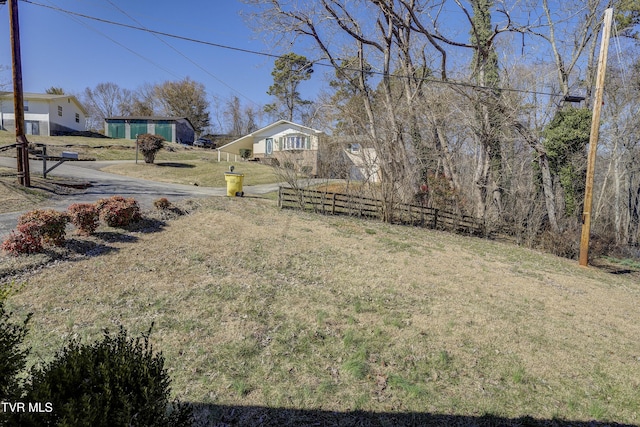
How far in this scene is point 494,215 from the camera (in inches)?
571

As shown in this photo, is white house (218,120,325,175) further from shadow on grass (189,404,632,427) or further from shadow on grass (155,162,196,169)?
shadow on grass (189,404,632,427)

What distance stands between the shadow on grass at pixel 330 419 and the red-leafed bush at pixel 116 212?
5572 millimetres

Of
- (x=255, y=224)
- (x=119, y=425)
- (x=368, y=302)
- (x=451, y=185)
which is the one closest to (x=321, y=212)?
(x=255, y=224)

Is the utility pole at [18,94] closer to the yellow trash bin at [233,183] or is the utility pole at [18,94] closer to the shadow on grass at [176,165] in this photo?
the yellow trash bin at [233,183]

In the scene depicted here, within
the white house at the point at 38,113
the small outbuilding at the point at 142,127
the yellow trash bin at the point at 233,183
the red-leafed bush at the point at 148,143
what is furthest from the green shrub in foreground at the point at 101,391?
the small outbuilding at the point at 142,127

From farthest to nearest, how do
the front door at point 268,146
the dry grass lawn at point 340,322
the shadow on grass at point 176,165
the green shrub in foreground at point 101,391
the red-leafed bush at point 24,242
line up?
the front door at point 268,146
the shadow on grass at point 176,165
the red-leafed bush at point 24,242
the dry grass lawn at point 340,322
the green shrub in foreground at point 101,391

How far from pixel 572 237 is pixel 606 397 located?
10.8 m

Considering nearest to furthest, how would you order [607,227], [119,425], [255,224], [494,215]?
1. [119,425]
2. [255,224]
3. [494,215]
4. [607,227]

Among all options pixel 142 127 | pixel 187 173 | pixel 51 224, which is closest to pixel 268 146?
pixel 187 173

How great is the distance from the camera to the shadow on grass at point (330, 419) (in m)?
2.98

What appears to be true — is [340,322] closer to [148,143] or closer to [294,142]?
[148,143]

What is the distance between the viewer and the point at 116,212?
7414mm

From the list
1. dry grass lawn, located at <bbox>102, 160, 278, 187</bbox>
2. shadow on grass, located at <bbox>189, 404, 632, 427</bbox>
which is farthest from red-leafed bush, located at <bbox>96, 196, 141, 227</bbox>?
dry grass lawn, located at <bbox>102, 160, 278, 187</bbox>

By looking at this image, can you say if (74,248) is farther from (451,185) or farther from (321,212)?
(451,185)
